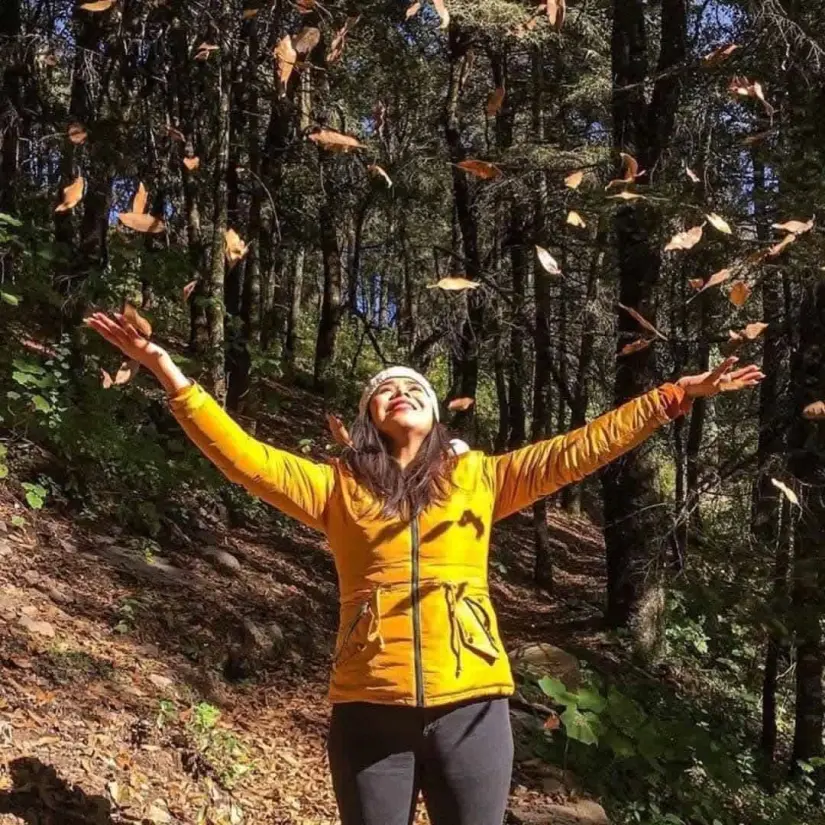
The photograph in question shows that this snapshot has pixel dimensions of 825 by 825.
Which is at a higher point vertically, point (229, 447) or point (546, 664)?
point (229, 447)

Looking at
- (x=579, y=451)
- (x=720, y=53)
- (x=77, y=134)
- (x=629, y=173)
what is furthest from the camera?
(x=629, y=173)

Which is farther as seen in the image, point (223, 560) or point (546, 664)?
point (223, 560)

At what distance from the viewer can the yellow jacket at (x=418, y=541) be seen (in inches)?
Result: 102

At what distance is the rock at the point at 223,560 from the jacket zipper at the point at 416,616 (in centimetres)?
508

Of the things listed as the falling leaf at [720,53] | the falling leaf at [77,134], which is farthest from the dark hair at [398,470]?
the falling leaf at [77,134]

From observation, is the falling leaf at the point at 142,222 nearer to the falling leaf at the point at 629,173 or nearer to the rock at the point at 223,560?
the falling leaf at the point at 629,173

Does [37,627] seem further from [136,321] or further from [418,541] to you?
[418,541]

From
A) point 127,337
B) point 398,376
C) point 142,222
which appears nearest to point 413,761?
point 398,376

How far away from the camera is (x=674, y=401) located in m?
2.87

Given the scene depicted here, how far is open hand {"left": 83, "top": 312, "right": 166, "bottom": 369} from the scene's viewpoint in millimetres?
2689

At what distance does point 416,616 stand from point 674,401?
1092mm

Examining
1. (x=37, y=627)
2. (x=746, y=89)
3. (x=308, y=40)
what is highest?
(x=746, y=89)

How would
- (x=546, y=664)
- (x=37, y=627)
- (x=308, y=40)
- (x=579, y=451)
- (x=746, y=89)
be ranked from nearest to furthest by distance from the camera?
1. (x=579, y=451)
2. (x=308, y=40)
3. (x=746, y=89)
4. (x=37, y=627)
5. (x=546, y=664)

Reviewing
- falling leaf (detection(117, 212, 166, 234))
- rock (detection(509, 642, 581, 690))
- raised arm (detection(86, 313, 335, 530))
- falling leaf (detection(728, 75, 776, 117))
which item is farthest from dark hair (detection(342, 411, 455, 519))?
rock (detection(509, 642, 581, 690))
